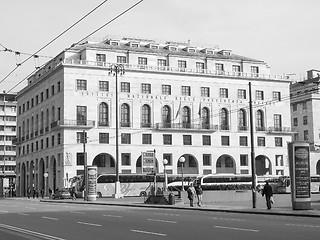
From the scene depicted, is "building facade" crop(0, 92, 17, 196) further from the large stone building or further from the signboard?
the signboard

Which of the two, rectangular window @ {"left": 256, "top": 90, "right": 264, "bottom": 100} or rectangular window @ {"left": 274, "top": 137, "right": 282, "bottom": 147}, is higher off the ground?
rectangular window @ {"left": 256, "top": 90, "right": 264, "bottom": 100}

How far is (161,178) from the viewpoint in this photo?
8012 centimetres

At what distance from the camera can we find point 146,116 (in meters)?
93.7

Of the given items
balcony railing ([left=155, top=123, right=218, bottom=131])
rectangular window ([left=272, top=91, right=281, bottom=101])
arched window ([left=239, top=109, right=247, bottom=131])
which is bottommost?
balcony railing ([left=155, top=123, right=218, bottom=131])

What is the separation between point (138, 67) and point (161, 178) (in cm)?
2187

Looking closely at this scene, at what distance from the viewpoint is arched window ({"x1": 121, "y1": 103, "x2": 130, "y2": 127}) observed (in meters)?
91.4

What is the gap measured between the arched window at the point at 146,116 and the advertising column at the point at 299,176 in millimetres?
62270

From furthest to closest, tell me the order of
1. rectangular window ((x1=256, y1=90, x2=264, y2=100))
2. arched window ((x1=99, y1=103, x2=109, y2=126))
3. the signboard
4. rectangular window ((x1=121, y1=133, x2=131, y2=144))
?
1. rectangular window ((x1=256, y1=90, x2=264, y2=100))
2. rectangular window ((x1=121, y1=133, x2=131, y2=144))
3. arched window ((x1=99, y1=103, x2=109, y2=126))
4. the signboard

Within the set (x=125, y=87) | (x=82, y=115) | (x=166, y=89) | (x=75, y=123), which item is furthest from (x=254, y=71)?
(x=75, y=123)

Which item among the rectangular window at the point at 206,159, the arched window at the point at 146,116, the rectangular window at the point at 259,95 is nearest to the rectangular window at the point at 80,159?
the arched window at the point at 146,116

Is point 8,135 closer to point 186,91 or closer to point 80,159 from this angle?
point 80,159

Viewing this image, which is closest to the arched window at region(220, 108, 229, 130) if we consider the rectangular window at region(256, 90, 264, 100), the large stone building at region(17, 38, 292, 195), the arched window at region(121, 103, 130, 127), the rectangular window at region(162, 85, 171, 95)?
the large stone building at region(17, 38, 292, 195)

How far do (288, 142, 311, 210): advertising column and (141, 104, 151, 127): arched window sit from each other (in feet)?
204

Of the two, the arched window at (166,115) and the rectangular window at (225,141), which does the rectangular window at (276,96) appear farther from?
the arched window at (166,115)
